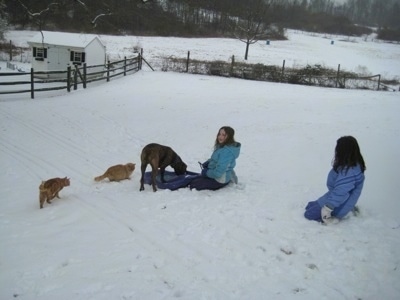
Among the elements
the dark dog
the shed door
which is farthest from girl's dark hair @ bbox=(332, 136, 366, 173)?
the shed door

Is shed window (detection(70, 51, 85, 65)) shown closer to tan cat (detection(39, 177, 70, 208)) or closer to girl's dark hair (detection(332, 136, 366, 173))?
tan cat (detection(39, 177, 70, 208))

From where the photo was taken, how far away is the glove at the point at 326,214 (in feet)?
15.8

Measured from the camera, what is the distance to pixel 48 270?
3.84 meters

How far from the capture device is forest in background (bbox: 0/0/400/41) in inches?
408

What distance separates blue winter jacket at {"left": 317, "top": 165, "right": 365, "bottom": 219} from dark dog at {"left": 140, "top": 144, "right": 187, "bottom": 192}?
8.83ft

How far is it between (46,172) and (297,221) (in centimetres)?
499

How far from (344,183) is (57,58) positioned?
21391 mm

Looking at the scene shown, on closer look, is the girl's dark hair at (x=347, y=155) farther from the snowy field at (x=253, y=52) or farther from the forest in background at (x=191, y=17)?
the snowy field at (x=253, y=52)

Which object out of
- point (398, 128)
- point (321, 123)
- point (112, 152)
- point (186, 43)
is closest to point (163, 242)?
point (112, 152)

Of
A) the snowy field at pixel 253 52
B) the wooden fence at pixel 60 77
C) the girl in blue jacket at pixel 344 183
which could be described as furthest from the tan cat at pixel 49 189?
the snowy field at pixel 253 52

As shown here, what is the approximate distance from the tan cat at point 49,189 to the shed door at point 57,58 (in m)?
18.5

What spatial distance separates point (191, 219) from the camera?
5039 millimetres

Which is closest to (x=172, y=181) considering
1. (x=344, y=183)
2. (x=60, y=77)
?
(x=344, y=183)

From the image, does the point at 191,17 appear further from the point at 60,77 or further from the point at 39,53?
the point at 60,77
